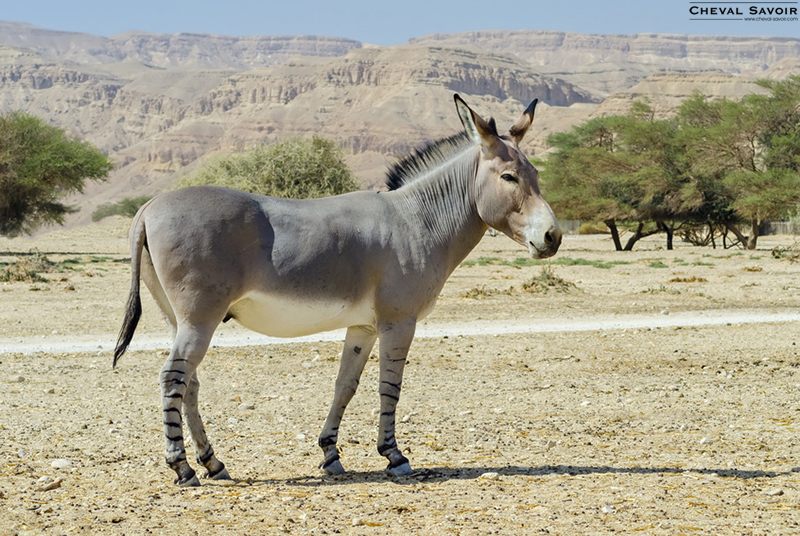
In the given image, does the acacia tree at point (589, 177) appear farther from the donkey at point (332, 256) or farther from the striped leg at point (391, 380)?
the striped leg at point (391, 380)

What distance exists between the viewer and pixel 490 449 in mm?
8047

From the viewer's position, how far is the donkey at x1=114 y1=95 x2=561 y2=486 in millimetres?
6324

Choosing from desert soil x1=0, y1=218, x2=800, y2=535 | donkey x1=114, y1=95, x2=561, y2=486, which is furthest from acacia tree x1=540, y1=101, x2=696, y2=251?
donkey x1=114, y1=95, x2=561, y2=486

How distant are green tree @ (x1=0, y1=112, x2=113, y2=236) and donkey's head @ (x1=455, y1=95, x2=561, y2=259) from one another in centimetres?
4466

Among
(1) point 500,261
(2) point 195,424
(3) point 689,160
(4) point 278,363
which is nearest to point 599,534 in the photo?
(2) point 195,424

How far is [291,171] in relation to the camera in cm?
4012

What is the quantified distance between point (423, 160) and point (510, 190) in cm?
103

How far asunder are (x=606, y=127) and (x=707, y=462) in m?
56.9

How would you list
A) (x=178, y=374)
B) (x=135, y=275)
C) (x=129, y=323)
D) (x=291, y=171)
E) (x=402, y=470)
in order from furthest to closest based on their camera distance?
(x=291, y=171)
(x=402, y=470)
(x=129, y=323)
(x=135, y=275)
(x=178, y=374)

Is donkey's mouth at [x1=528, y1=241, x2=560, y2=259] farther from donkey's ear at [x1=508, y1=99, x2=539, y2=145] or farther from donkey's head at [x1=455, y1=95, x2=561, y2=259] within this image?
donkey's ear at [x1=508, y1=99, x2=539, y2=145]

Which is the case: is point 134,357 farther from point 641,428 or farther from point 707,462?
point 707,462

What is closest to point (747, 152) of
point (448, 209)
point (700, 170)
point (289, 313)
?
point (700, 170)

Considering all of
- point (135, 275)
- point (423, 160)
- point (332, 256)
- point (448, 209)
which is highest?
point (423, 160)

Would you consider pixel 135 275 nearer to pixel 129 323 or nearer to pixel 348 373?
pixel 129 323
